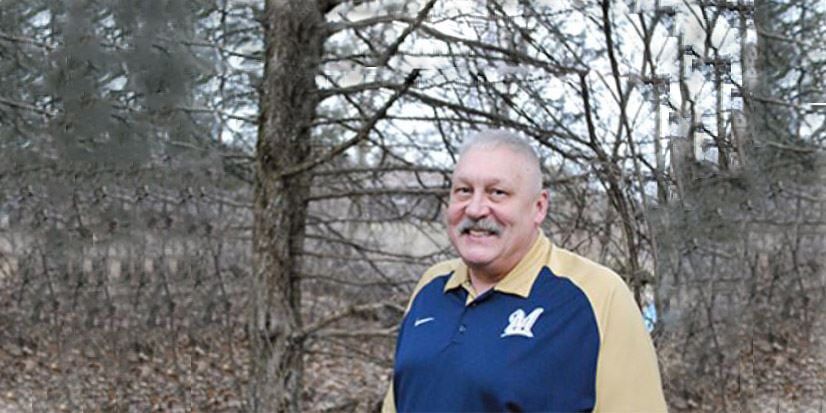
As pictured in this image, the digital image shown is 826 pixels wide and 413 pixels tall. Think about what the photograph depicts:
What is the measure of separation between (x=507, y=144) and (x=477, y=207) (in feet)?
0.59

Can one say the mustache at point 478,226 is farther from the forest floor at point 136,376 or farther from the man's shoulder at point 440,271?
the forest floor at point 136,376

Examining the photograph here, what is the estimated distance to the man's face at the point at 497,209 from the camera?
7.79 feet

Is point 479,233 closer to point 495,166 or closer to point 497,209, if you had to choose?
point 497,209

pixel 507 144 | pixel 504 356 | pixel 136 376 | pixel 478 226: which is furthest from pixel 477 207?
pixel 136 376

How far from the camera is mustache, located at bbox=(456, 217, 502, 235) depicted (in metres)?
2.38

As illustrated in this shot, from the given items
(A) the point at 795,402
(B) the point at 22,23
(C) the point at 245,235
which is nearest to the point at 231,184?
(C) the point at 245,235

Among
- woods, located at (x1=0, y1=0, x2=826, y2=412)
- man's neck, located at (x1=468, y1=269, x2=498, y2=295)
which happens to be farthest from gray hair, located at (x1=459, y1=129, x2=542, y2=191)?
woods, located at (x1=0, y1=0, x2=826, y2=412)

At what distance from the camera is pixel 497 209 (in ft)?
7.82

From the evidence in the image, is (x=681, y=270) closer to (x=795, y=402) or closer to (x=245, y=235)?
(x=795, y=402)

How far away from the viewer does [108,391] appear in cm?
703

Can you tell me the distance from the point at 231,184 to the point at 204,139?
41cm

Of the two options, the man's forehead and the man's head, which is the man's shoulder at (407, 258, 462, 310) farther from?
the man's forehead

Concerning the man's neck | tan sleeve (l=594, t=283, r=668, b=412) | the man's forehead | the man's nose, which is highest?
the man's forehead

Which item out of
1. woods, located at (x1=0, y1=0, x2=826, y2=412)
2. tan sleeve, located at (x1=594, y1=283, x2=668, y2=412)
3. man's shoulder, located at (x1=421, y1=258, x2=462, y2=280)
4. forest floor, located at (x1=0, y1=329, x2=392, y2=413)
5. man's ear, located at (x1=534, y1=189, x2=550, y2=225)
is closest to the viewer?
tan sleeve, located at (x1=594, y1=283, x2=668, y2=412)
